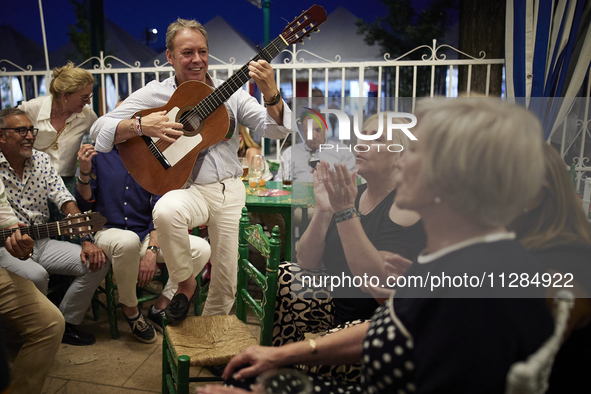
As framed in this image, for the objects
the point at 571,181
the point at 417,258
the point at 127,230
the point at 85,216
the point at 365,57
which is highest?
the point at 365,57

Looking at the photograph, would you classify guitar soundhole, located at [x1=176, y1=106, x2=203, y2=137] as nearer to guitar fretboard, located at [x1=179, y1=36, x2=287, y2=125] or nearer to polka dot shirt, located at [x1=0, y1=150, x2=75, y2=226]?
guitar fretboard, located at [x1=179, y1=36, x2=287, y2=125]

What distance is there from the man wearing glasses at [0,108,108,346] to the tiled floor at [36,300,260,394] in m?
0.14

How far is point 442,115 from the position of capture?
71 cm

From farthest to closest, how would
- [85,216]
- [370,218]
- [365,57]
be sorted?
1. [365,57]
2. [85,216]
3. [370,218]

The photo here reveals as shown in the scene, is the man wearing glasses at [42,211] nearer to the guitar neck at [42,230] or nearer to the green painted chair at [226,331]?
the guitar neck at [42,230]

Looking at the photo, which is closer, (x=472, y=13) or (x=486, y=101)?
(x=486, y=101)

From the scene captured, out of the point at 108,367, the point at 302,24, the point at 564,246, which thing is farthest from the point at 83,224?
the point at 564,246

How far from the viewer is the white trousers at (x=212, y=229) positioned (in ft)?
6.81

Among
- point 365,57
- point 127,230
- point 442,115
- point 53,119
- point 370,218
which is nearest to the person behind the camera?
point 442,115

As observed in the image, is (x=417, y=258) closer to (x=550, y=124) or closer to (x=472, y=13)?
(x=550, y=124)

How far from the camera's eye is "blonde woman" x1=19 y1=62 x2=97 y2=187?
2.86 metres

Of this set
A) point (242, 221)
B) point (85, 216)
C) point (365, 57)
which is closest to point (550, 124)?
point (242, 221)

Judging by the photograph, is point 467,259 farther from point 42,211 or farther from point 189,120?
point 42,211

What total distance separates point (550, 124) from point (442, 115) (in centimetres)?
23
